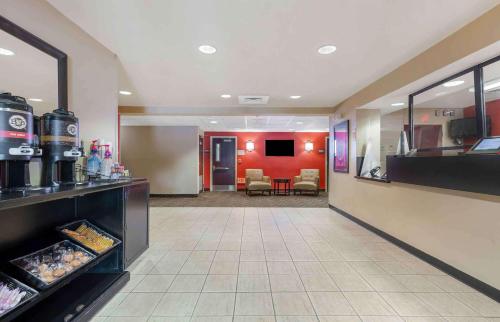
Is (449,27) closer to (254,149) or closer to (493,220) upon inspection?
(493,220)

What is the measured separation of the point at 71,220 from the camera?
88.5 inches

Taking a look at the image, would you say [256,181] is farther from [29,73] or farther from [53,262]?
[29,73]

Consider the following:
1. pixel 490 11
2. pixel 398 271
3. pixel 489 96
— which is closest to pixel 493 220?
pixel 398 271

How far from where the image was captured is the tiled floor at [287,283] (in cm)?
197

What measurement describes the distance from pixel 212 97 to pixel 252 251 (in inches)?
118

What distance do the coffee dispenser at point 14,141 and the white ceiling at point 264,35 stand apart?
107 cm

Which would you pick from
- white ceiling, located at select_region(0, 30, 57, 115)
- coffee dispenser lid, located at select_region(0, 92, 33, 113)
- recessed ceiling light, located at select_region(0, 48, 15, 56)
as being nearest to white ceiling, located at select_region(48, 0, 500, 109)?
white ceiling, located at select_region(0, 30, 57, 115)

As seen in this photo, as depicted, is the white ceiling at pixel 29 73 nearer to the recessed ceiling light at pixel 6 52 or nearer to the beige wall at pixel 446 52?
the recessed ceiling light at pixel 6 52

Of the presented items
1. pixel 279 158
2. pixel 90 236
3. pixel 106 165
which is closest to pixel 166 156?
pixel 279 158

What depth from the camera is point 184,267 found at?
9.28 feet

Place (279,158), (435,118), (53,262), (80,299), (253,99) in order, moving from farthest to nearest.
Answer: (279,158), (253,99), (435,118), (80,299), (53,262)

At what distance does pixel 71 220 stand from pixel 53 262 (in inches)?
23.8

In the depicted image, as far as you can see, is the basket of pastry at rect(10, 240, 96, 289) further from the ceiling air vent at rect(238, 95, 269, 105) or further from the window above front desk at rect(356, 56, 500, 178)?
the window above front desk at rect(356, 56, 500, 178)

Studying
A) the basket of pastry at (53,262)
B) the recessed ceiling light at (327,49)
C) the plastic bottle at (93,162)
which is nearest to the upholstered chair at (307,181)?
the recessed ceiling light at (327,49)
